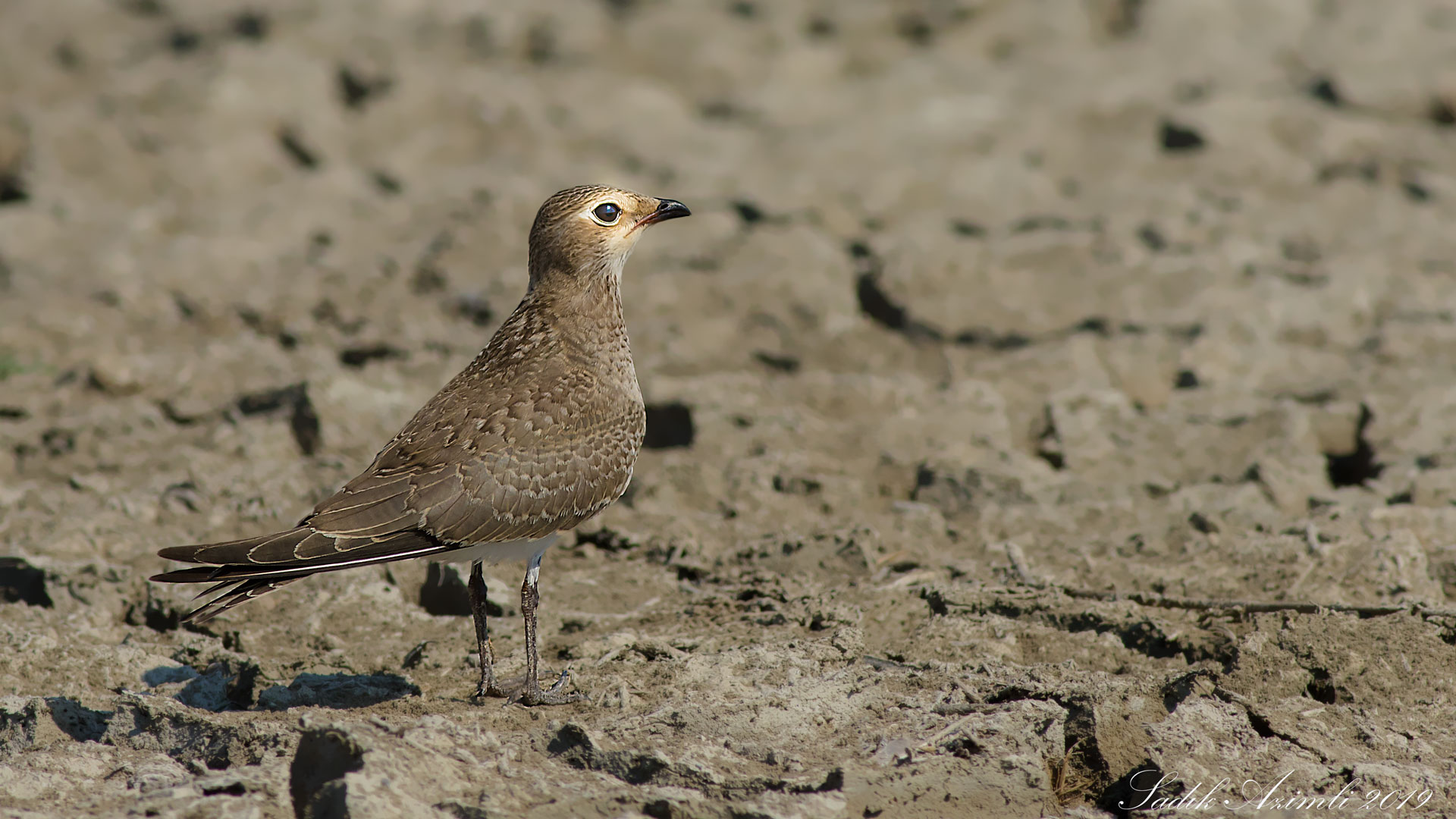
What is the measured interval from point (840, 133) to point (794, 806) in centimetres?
680

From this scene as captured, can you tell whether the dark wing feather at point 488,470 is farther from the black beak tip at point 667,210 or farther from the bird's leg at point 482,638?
the black beak tip at point 667,210

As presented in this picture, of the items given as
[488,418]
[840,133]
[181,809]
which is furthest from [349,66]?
[181,809]

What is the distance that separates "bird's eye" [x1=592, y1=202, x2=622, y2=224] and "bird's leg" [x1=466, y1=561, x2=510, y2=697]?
142 centimetres

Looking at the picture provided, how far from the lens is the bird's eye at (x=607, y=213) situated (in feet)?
17.0

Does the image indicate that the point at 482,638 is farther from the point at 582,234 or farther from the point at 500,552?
the point at 582,234

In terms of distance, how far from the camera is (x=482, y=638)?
4.41 meters

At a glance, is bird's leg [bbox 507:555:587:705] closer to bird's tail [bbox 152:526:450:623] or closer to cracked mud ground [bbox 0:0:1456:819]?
cracked mud ground [bbox 0:0:1456:819]

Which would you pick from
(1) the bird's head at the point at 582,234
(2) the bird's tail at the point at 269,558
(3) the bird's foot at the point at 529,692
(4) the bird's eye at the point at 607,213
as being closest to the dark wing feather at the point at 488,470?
(2) the bird's tail at the point at 269,558

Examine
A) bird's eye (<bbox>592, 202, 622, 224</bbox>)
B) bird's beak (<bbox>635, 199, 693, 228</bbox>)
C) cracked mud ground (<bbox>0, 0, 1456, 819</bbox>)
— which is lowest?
cracked mud ground (<bbox>0, 0, 1456, 819</bbox>)

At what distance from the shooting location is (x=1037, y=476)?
5.81m

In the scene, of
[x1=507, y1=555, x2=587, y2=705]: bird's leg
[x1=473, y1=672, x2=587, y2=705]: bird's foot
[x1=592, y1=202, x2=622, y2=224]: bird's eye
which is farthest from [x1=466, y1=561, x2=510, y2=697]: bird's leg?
[x1=592, y1=202, x2=622, y2=224]: bird's eye

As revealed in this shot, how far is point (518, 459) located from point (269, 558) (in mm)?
892

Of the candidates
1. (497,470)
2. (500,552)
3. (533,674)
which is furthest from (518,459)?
(533,674)

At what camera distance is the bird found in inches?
161
